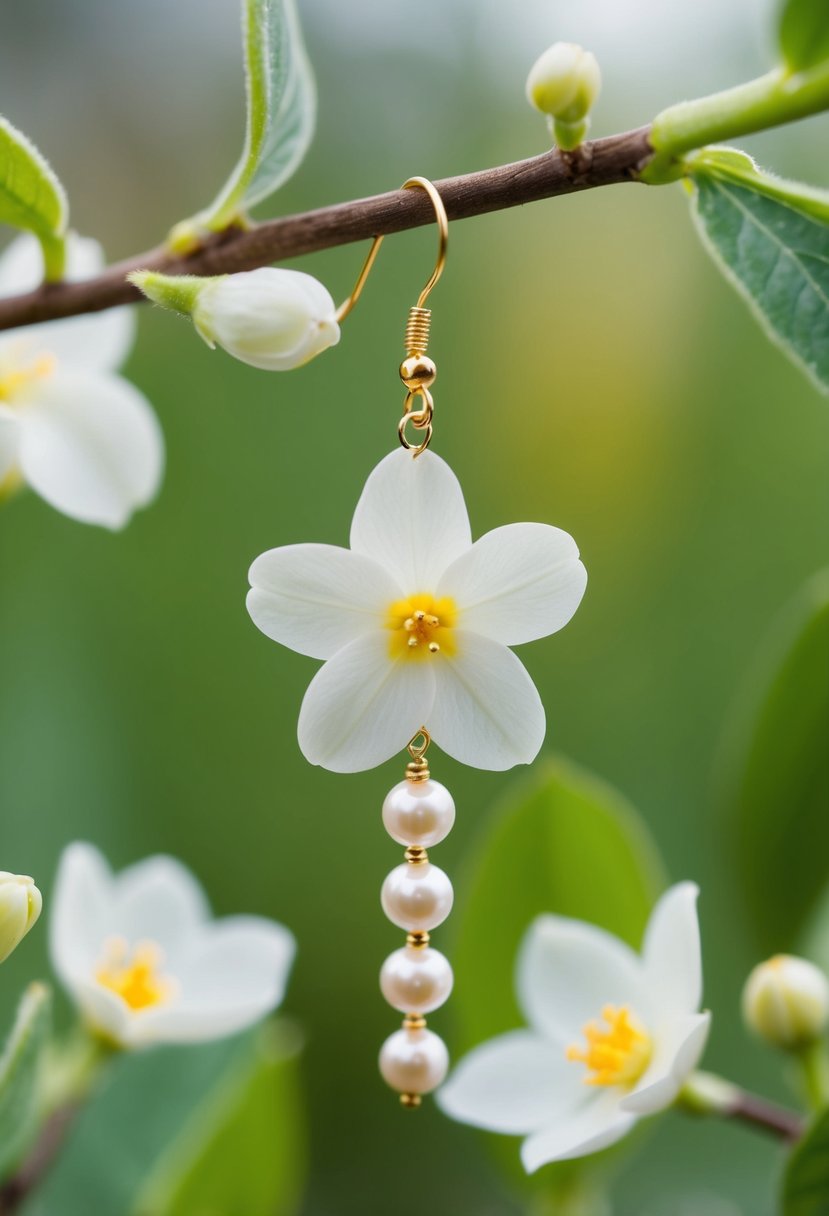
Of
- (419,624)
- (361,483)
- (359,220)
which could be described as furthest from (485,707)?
(361,483)

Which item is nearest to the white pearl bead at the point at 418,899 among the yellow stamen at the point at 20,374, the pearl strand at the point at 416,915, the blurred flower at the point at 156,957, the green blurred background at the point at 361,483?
the pearl strand at the point at 416,915

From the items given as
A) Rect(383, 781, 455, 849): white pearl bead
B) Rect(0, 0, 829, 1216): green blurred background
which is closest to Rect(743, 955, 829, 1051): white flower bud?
Rect(383, 781, 455, 849): white pearl bead

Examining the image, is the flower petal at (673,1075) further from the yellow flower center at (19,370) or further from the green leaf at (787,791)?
the yellow flower center at (19,370)

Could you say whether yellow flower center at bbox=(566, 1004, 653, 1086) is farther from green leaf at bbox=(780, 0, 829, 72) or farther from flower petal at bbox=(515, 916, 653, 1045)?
green leaf at bbox=(780, 0, 829, 72)

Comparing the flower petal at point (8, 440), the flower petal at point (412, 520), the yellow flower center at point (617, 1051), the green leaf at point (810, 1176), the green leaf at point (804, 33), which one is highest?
the green leaf at point (804, 33)

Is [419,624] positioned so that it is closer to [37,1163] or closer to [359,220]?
[359,220]

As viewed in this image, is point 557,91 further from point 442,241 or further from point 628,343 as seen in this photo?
point 628,343

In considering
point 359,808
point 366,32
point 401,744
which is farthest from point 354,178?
point 401,744
